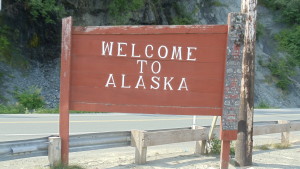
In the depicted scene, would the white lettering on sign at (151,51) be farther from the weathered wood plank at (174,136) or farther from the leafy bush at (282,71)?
the leafy bush at (282,71)

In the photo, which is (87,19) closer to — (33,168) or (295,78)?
(295,78)

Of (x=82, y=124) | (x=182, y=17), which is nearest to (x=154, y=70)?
(x=82, y=124)

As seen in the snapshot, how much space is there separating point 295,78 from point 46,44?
67.1ft

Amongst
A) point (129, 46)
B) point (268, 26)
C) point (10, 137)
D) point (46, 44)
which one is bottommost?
point (10, 137)

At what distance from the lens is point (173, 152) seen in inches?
358

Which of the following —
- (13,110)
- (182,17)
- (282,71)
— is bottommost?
(13,110)

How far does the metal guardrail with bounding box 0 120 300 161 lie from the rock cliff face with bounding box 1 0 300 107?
15661 mm

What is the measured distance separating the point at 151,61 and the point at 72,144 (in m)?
1.74

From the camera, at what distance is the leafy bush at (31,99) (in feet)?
66.8

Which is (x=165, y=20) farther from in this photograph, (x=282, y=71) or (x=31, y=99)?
(x=31, y=99)

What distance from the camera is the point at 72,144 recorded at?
22.7ft

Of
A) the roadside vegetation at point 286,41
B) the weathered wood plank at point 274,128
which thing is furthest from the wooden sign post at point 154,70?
the roadside vegetation at point 286,41

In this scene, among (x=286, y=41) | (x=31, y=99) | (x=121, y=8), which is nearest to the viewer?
(x=31, y=99)

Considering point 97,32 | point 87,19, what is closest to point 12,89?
point 87,19
